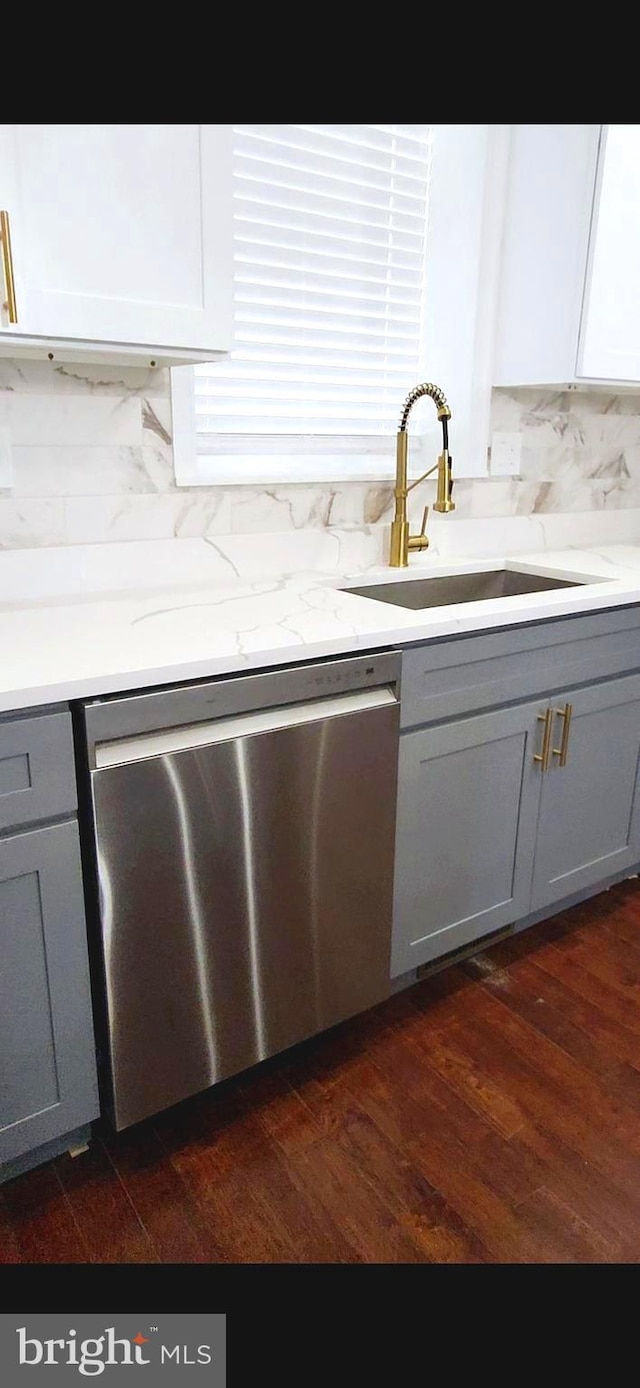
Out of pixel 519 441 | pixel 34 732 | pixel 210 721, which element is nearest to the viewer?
pixel 34 732

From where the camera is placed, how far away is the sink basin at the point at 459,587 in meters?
2.12

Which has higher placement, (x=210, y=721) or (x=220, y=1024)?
(x=210, y=721)

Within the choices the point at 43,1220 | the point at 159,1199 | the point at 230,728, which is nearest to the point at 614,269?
the point at 230,728

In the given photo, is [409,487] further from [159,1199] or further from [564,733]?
[159,1199]

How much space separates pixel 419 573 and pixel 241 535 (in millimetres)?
488

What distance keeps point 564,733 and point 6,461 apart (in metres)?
1.32

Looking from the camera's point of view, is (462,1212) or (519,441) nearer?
(462,1212)

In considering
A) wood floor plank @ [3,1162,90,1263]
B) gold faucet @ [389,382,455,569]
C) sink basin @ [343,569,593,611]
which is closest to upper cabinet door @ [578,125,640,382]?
gold faucet @ [389,382,455,569]

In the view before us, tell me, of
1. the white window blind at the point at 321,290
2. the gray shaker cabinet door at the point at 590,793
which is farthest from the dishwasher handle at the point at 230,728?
the white window blind at the point at 321,290

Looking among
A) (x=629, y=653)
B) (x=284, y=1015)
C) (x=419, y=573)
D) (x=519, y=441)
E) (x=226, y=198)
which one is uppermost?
(x=226, y=198)

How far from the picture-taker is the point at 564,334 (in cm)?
214
